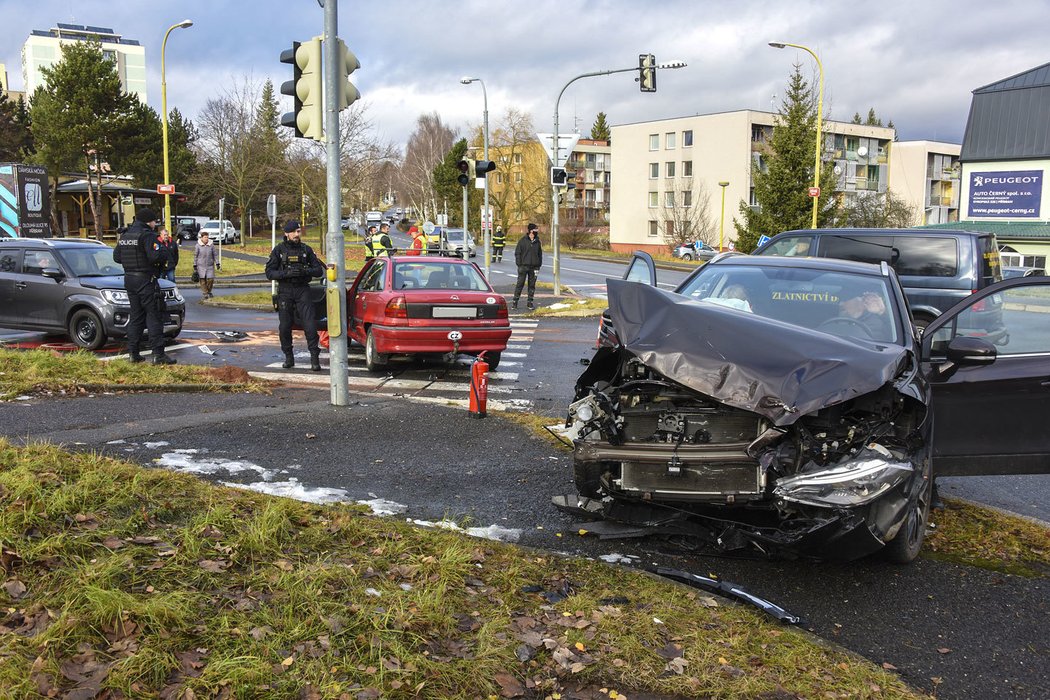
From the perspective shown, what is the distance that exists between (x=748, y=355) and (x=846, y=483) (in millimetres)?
830

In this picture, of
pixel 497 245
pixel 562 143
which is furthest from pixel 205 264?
pixel 497 245

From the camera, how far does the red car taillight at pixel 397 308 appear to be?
1102 centimetres

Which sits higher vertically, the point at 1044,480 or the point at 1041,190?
the point at 1041,190

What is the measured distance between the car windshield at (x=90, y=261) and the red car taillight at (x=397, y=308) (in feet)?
17.9

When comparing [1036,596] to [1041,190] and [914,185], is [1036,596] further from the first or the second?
[914,185]

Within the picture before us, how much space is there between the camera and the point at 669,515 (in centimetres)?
506

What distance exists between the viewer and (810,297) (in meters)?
6.05

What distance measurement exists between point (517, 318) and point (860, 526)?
52.4 ft

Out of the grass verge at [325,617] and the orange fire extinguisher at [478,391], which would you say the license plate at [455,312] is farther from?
the grass verge at [325,617]

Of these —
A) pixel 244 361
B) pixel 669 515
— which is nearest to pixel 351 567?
pixel 669 515

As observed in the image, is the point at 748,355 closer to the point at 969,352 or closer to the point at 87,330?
the point at 969,352

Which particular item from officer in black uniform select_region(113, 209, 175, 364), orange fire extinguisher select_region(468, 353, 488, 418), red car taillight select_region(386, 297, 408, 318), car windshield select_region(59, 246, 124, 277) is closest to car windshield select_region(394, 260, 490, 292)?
red car taillight select_region(386, 297, 408, 318)

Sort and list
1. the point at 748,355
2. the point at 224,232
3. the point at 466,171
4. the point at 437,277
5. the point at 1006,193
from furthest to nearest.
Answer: the point at 224,232 → the point at 1006,193 → the point at 466,171 → the point at 437,277 → the point at 748,355

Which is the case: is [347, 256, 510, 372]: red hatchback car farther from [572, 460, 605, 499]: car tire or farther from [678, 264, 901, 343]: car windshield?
[572, 460, 605, 499]: car tire
